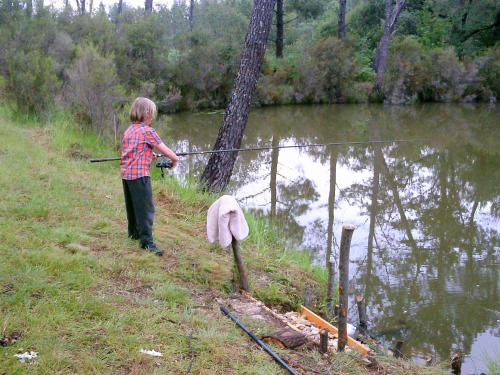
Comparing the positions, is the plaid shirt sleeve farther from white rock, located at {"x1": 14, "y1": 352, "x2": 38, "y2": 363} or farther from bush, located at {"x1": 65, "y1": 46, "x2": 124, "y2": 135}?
bush, located at {"x1": 65, "y1": 46, "x2": 124, "y2": 135}

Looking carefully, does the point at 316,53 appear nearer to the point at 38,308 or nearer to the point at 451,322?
the point at 451,322

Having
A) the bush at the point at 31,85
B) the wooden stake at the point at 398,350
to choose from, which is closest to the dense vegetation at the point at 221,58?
the bush at the point at 31,85

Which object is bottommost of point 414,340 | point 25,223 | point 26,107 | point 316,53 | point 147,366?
point 414,340

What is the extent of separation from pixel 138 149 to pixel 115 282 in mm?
1125

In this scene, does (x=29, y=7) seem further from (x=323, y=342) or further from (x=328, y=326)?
(x=323, y=342)

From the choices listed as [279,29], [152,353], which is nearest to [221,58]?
[279,29]

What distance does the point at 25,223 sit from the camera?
5.06 m

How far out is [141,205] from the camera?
479 centimetres

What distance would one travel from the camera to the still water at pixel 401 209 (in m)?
5.53

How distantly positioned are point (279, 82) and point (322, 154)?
1113cm

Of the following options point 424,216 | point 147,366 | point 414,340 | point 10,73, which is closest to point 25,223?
point 147,366

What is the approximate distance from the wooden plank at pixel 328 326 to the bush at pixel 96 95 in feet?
22.1

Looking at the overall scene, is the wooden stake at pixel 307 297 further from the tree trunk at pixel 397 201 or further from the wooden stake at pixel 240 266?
the tree trunk at pixel 397 201

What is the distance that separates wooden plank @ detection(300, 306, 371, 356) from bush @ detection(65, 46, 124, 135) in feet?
22.1
